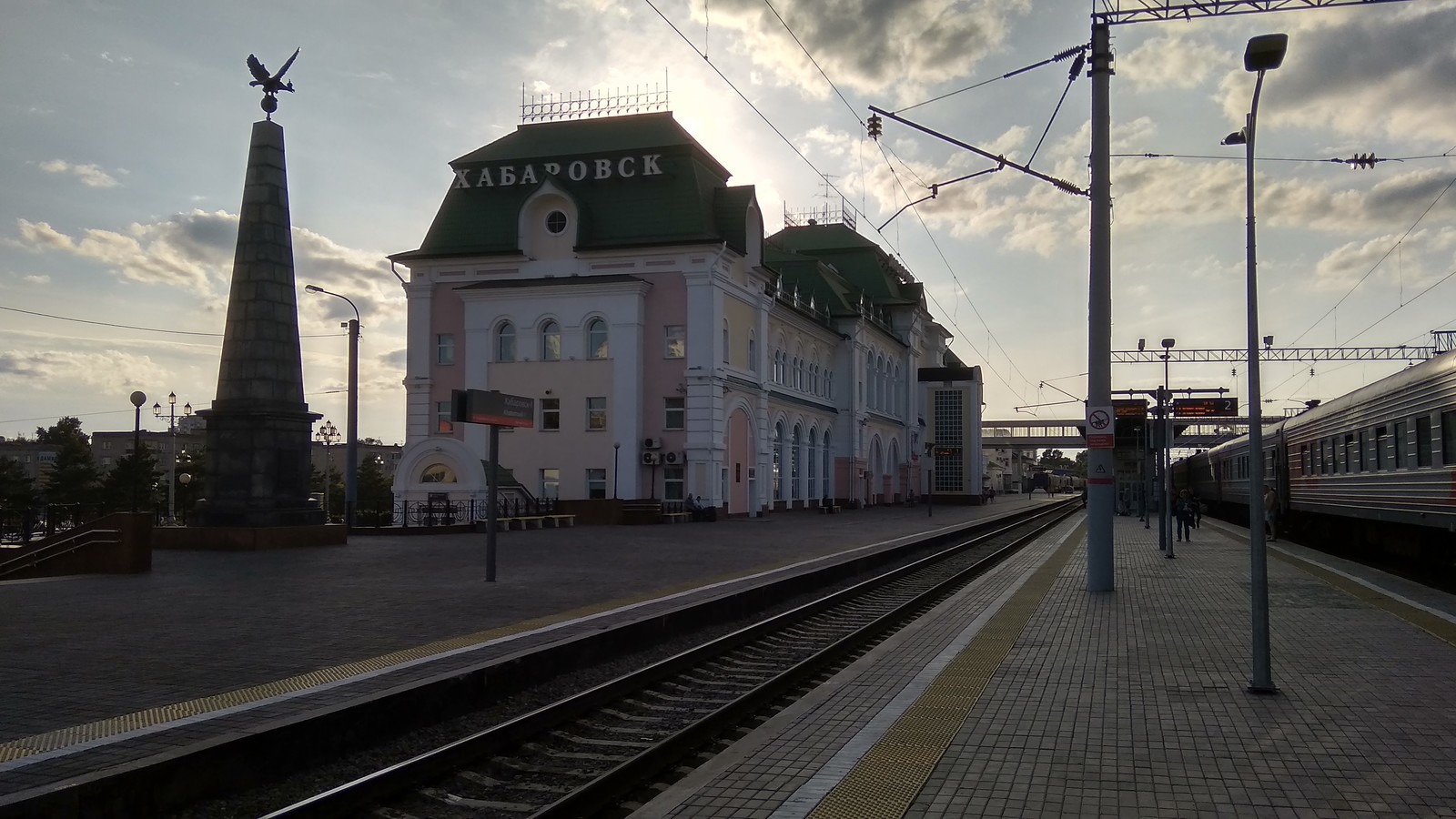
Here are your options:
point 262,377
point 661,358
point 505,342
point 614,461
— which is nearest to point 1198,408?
point 661,358

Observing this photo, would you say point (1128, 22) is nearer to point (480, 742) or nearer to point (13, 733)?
point (480, 742)

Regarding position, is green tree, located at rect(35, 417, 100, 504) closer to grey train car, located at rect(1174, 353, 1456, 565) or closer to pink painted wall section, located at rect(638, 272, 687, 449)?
pink painted wall section, located at rect(638, 272, 687, 449)

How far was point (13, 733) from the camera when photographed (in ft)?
22.3

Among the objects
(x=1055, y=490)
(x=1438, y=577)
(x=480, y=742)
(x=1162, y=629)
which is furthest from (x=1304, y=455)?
(x=1055, y=490)

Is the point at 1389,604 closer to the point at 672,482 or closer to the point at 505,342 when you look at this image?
the point at 672,482

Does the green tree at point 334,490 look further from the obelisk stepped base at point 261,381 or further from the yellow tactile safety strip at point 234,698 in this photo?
the yellow tactile safety strip at point 234,698

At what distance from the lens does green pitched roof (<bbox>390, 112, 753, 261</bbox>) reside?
43969 mm

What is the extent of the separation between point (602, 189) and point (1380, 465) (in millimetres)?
31871

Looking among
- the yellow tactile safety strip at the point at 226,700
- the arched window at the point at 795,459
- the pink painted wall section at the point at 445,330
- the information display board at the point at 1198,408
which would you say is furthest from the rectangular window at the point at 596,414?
the yellow tactile safety strip at the point at 226,700

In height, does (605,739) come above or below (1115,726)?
below

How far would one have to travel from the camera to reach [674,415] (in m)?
44.0

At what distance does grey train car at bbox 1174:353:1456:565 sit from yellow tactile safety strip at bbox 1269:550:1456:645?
1350 mm

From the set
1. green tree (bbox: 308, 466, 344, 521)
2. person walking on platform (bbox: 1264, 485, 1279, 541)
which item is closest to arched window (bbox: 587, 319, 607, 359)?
person walking on platform (bbox: 1264, 485, 1279, 541)

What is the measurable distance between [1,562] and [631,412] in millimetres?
25910
